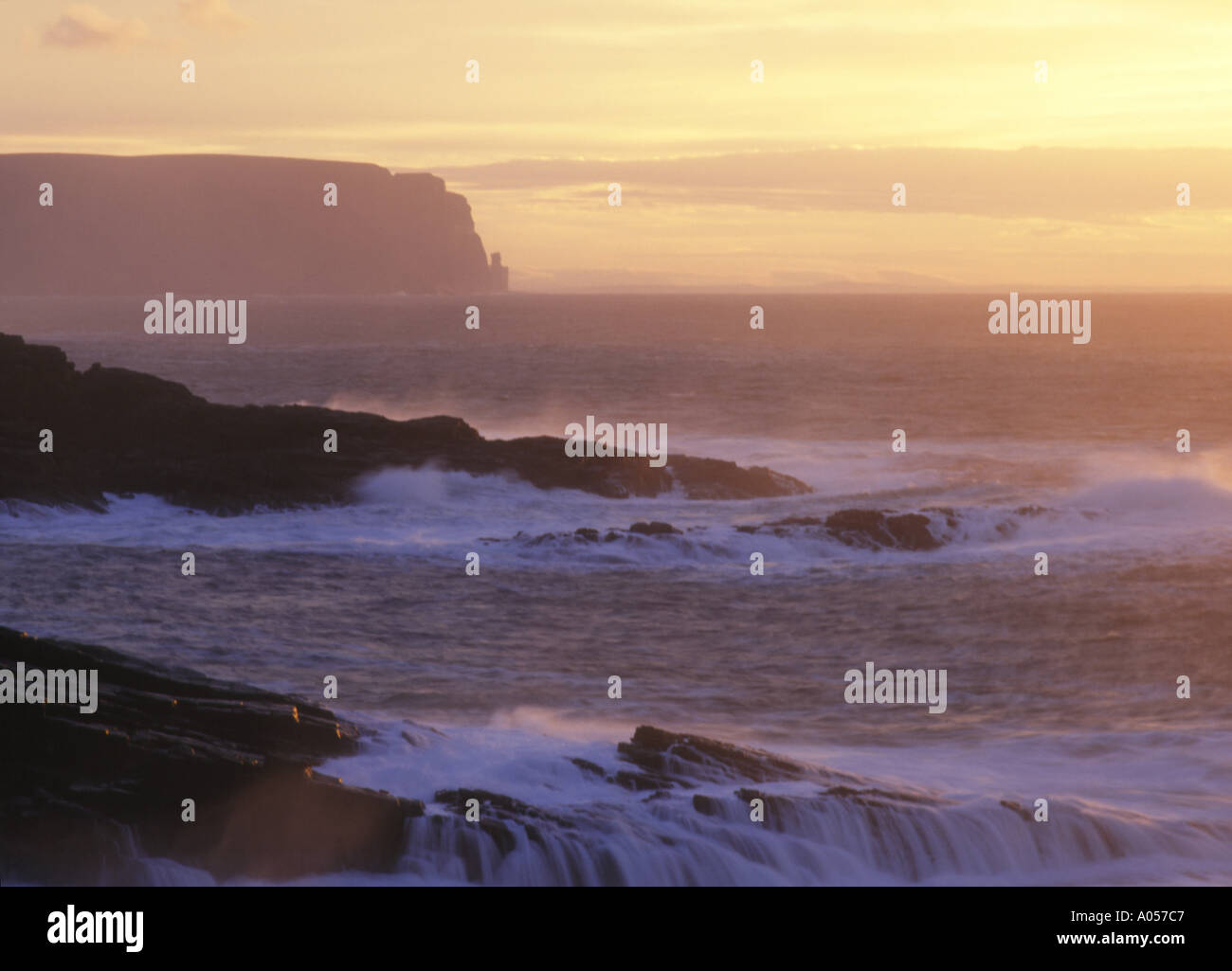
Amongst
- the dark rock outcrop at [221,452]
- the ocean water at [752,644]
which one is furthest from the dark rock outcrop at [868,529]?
the dark rock outcrop at [221,452]

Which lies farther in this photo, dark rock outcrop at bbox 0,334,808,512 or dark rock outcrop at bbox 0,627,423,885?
dark rock outcrop at bbox 0,334,808,512

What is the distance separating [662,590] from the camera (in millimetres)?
23578

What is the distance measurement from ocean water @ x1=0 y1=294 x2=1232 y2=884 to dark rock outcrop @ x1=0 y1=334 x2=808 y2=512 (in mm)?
828

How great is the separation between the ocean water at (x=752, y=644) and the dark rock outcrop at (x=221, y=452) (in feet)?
2.72

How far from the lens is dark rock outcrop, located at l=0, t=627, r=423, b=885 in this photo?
1040cm

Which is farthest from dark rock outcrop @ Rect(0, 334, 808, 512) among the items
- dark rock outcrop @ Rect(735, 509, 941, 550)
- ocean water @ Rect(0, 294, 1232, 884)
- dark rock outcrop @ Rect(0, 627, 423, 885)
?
dark rock outcrop @ Rect(0, 627, 423, 885)

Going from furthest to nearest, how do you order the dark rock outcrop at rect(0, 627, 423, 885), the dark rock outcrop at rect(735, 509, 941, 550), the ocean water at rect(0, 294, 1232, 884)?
the dark rock outcrop at rect(735, 509, 941, 550), the ocean water at rect(0, 294, 1232, 884), the dark rock outcrop at rect(0, 627, 423, 885)

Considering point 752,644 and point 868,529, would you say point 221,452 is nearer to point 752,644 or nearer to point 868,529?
point 868,529

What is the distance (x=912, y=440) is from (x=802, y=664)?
1365 inches

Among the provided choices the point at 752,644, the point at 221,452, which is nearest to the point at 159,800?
the point at 752,644

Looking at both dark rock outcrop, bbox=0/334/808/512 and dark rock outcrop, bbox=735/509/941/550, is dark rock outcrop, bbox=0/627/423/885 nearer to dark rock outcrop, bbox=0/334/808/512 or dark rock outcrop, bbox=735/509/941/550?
dark rock outcrop, bbox=735/509/941/550
